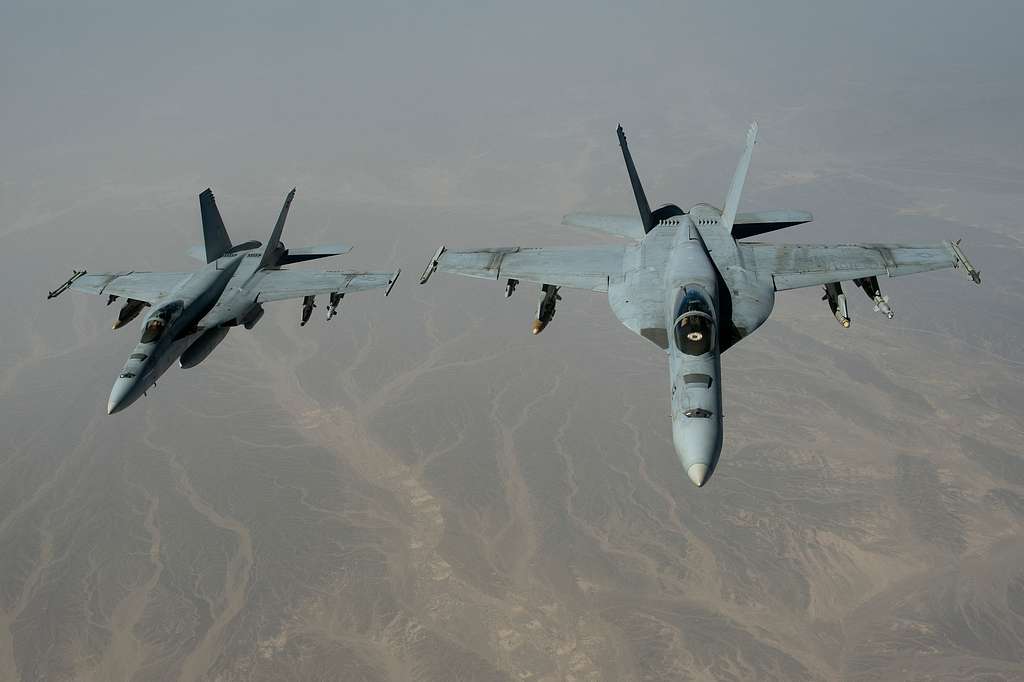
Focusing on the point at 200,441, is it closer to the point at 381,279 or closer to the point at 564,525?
the point at 564,525

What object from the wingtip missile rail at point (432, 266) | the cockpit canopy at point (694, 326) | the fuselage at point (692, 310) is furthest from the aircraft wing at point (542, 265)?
the cockpit canopy at point (694, 326)

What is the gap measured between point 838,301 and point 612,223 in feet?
29.4

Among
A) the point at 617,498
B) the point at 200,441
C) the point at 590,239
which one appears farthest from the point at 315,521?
the point at 590,239

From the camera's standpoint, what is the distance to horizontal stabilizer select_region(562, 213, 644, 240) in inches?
963

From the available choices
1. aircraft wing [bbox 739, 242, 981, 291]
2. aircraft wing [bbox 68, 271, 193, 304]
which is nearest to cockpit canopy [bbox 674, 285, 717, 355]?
aircraft wing [bbox 739, 242, 981, 291]

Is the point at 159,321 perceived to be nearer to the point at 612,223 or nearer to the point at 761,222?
the point at 612,223

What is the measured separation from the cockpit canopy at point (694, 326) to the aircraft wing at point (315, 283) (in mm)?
11767

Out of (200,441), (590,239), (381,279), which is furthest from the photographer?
(590,239)

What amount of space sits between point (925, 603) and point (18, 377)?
484ft

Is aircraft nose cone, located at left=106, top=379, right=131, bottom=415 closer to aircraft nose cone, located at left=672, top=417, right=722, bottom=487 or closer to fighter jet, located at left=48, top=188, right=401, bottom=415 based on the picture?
fighter jet, located at left=48, top=188, right=401, bottom=415

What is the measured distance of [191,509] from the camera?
275ft

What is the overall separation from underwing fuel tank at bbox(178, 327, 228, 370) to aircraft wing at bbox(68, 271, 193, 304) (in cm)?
303

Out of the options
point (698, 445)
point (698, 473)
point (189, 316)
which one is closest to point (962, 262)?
point (698, 445)

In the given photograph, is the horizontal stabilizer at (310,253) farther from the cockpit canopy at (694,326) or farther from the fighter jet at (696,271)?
the cockpit canopy at (694,326)
